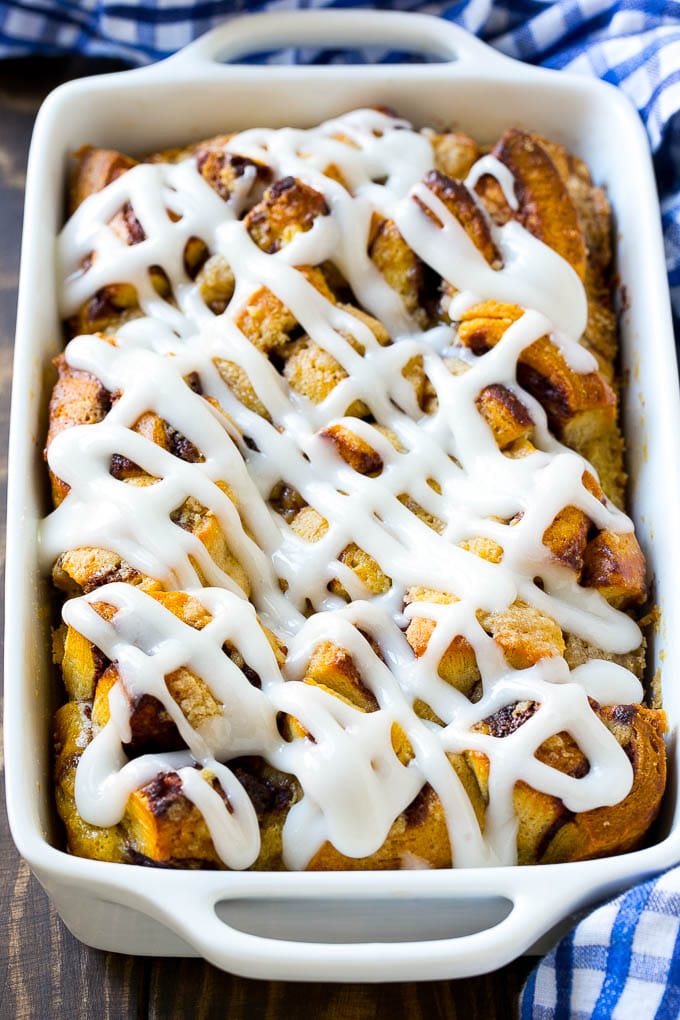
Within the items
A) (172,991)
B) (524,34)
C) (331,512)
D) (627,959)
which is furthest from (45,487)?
(524,34)

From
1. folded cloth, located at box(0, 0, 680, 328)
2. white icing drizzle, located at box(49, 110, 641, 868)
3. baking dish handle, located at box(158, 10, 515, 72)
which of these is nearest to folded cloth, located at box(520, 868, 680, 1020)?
white icing drizzle, located at box(49, 110, 641, 868)

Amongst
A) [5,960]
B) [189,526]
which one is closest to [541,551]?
[189,526]

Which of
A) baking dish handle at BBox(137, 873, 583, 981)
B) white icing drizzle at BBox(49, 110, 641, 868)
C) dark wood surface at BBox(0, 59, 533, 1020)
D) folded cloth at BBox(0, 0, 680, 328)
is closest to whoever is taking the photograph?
baking dish handle at BBox(137, 873, 583, 981)

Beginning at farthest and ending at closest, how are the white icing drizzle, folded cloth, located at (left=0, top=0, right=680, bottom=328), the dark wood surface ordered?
folded cloth, located at (left=0, top=0, right=680, bottom=328) → the dark wood surface → the white icing drizzle

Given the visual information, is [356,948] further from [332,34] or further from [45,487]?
[332,34]

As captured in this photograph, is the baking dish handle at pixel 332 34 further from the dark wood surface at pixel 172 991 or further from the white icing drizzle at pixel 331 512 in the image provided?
the dark wood surface at pixel 172 991

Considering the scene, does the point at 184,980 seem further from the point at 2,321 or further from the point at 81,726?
the point at 2,321

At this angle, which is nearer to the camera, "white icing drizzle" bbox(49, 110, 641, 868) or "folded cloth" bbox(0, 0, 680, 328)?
"white icing drizzle" bbox(49, 110, 641, 868)

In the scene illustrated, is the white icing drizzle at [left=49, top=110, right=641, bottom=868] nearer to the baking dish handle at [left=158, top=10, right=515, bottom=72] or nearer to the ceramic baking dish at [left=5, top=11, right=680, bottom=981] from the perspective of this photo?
the ceramic baking dish at [left=5, top=11, right=680, bottom=981]
